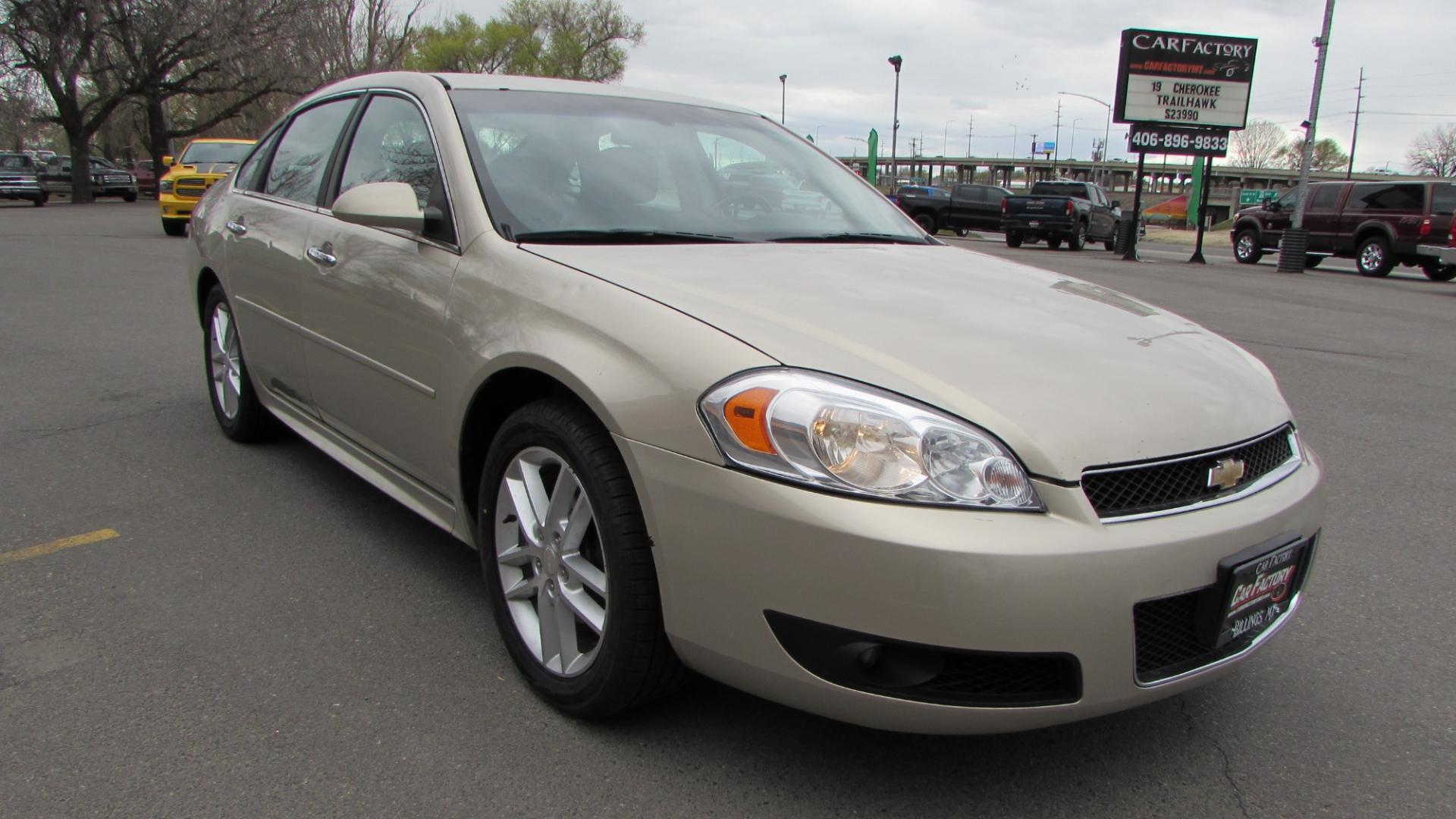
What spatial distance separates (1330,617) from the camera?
317cm

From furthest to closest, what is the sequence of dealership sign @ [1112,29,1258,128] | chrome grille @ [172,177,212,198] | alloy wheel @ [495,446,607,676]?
dealership sign @ [1112,29,1258,128] < chrome grille @ [172,177,212,198] < alloy wheel @ [495,446,607,676]

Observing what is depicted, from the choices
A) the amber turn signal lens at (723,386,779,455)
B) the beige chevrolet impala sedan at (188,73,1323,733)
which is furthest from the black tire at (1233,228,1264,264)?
the amber turn signal lens at (723,386,779,455)

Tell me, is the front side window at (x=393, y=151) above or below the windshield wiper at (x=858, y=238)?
above

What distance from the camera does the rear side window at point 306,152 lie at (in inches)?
149

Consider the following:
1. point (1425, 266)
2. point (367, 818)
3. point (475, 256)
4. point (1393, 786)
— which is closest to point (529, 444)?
point (475, 256)

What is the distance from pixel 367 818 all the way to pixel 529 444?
856 mm

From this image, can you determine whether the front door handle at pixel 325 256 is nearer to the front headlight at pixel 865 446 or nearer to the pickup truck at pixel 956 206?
the front headlight at pixel 865 446

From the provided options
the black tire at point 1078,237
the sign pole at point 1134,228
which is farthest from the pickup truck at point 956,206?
the sign pole at point 1134,228

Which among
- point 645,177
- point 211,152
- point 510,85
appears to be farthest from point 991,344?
point 211,152

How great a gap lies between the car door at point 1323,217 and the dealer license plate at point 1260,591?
2108cm

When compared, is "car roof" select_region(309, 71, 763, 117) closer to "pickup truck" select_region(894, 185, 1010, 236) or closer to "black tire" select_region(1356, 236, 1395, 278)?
"black tire" select_region(1356, 236, 1395, 278)

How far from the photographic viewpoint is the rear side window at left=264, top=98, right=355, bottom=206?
12.4 ft

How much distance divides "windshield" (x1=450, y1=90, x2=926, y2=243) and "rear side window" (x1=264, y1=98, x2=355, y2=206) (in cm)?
87

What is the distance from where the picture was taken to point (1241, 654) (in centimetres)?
219
